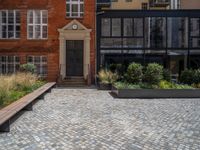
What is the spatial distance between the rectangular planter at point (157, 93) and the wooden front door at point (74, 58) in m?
10.9

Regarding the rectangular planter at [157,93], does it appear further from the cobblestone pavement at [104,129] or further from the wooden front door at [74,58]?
the wooden front door at [74,58]

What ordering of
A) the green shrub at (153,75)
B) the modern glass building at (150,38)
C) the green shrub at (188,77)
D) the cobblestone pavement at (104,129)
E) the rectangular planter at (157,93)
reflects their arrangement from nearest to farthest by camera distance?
1. the cobblestone pavement at (104,129)
2. the rectangular planter at (157,93)
3. the green shrub at (153,75)
4. the green shrub at (188,77)
5. the modern glass building at (150,38)

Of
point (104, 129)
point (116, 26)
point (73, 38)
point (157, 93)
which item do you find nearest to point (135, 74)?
point (157, 93)

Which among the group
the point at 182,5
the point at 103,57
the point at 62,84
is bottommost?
the point at 62,84

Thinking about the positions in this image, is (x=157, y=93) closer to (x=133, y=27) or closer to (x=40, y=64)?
(x=133, y=27)

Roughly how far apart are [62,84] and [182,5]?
18.8 meters

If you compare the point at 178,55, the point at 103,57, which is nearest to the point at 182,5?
the point at 178,55

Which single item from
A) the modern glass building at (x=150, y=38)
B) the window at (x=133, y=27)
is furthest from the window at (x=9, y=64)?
the window at (x=133, y=27)

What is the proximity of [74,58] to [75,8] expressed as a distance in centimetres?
386

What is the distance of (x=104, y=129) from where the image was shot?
9508 millimetres

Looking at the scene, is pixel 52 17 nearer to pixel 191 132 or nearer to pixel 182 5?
pixel 182 5

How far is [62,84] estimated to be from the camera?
28250 mm

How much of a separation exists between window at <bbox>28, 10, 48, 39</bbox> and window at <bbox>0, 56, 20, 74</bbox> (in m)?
2.13

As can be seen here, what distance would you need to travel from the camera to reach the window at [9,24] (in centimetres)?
2953
